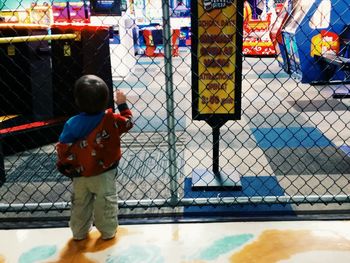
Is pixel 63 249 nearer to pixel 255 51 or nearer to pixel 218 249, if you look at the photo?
pixel 218 249

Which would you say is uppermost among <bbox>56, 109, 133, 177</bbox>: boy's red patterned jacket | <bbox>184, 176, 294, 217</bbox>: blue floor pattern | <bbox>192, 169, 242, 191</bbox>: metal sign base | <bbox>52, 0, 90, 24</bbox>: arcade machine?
<bbox>52, 0, 90, 24</bbox>: arcade machine

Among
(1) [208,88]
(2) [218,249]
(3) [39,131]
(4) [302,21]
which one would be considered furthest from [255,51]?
(2) [218,249]

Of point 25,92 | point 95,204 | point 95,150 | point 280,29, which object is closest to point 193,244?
point 95,204

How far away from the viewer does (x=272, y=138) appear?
12.6ft

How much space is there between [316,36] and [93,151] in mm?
5478

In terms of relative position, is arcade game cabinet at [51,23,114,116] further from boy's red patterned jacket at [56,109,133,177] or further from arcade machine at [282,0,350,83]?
arcade machine at [282,0,350,83]

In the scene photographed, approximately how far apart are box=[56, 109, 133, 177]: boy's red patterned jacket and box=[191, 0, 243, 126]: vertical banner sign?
2.25 ft

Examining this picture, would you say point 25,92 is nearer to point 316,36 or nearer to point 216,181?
point 216,181

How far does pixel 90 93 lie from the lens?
5.95ft

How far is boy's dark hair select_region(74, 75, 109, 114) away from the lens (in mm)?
1812

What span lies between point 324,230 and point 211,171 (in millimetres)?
999

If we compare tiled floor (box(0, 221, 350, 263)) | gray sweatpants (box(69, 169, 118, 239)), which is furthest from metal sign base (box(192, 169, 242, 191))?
gray sweatpants (box(69, 169, 118, 239))

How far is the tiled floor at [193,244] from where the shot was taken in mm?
1874

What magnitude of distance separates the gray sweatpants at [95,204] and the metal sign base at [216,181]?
818mm
